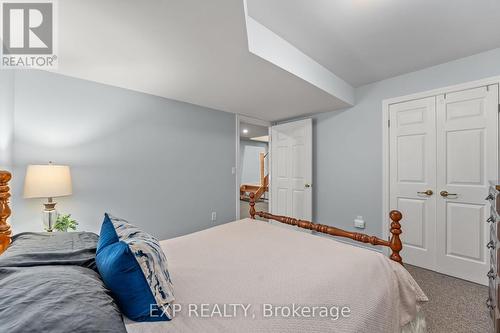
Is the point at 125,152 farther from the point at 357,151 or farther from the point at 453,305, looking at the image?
the point at 453,305

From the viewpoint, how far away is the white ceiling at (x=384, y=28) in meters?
1.75

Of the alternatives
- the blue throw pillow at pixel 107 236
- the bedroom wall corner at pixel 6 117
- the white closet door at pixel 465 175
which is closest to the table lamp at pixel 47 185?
the bedroom wall corner at pixel 6 117

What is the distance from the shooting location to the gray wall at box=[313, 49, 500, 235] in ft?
9.45

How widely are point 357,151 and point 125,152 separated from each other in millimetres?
3210

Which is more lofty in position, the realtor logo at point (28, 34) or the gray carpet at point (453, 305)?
the realtor logo at point (28, 34)

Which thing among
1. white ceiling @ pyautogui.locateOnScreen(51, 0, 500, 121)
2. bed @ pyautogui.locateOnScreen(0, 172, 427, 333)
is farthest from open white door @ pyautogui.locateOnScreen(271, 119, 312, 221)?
bed @ pyautogui.locateOnScreen(0, 172, 427, 333)

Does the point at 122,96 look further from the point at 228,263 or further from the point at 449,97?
the point at 449,97

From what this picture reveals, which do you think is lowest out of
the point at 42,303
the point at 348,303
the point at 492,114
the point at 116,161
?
the point at 348,303

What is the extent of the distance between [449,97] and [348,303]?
9.30 ft

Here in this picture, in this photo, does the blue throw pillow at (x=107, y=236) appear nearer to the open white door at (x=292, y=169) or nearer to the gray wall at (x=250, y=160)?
the open white door at (x=292, y=169)

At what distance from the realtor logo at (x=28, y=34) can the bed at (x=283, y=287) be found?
1071 mm

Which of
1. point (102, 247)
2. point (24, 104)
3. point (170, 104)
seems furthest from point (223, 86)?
point (102, 247)

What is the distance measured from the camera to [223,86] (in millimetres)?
2701

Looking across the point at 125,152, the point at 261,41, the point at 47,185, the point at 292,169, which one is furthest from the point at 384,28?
the point at 47,185
